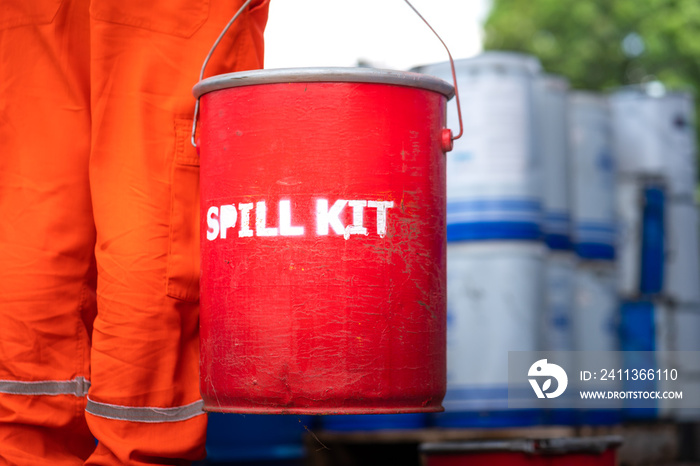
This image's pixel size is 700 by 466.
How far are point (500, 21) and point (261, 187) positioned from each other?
13919mm

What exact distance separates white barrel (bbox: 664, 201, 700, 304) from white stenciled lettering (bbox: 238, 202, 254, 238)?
363cm

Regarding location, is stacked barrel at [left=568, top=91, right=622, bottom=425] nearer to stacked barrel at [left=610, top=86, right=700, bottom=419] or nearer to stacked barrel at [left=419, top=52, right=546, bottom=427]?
stacked barrel at [left=610, top=86, right=700, bottom=419]

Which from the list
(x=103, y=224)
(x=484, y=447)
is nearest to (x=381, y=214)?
(x=103, y=224)

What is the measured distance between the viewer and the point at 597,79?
14422 mm

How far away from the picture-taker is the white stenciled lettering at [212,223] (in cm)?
211

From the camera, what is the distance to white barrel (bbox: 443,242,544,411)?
413 cm

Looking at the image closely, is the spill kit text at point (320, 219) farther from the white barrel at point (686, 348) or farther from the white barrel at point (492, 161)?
the white barrel at point (686, 348)

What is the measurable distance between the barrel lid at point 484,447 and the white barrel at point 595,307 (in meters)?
1.83

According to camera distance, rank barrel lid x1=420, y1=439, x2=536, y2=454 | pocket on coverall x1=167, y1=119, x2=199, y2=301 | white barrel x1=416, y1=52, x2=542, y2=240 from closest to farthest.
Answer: pocket on coverall x1=167, y1=119, x2=199, y2=301 → barrel lid x1=420, y1=439, x2=536, y2=454 → white barrel x1=416, y1=52, x2=542, y2=240

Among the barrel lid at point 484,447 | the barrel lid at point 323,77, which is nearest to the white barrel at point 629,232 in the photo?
the barrel lid at point 484,447

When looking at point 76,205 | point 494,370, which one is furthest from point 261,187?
point 494,370

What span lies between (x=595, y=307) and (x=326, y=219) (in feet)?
10.1

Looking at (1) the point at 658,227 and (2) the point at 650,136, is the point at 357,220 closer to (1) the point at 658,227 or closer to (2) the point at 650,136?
(1) the point at 658,227

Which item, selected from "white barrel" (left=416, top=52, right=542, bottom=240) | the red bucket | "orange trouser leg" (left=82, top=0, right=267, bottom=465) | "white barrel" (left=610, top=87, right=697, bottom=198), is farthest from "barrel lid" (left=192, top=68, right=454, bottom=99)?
"white barrel" (left=610, top=87, right=697, bottom=198)
